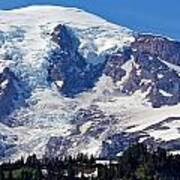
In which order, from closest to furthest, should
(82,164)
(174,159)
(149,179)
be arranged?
(149,179) < (174,159) < (82,164)

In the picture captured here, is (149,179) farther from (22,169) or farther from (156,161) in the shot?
(22,169)

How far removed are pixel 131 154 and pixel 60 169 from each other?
10.7 m

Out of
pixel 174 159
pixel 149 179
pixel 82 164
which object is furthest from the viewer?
pixel 82 164

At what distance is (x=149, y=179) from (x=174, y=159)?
10930 mm

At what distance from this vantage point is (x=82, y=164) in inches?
6309

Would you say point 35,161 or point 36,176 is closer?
point 36,176

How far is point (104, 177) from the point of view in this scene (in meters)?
142

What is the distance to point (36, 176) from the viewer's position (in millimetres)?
143750

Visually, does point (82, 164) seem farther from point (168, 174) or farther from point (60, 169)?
point (168, 174)

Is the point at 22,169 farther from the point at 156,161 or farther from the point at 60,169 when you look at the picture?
the point at 156,161

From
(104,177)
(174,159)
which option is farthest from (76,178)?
(174,159)

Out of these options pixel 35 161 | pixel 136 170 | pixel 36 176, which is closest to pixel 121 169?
pixel 136 170

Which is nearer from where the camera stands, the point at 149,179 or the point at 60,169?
the point at 149,179

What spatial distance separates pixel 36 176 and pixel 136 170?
1327 centimetres
